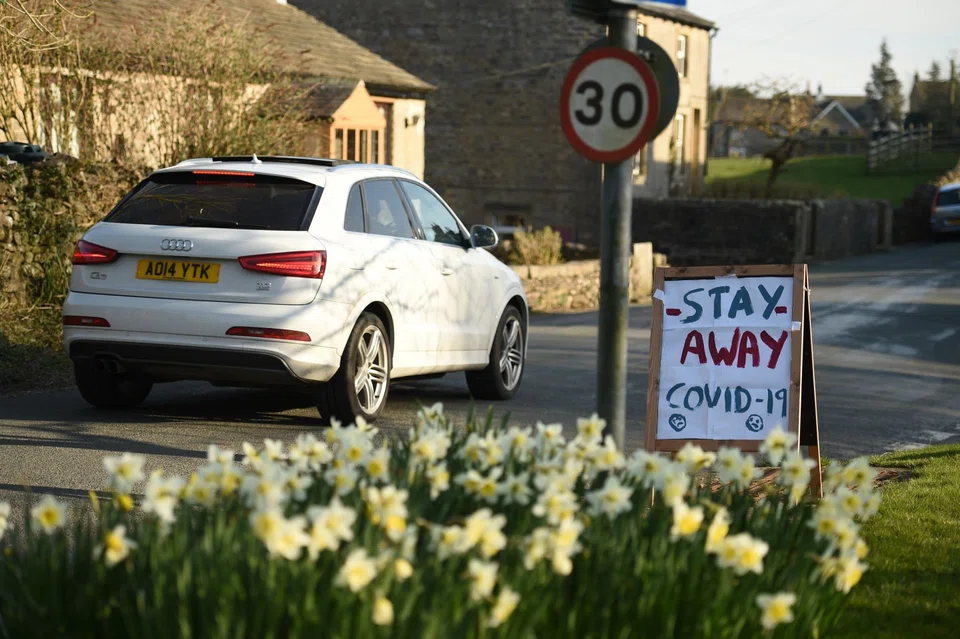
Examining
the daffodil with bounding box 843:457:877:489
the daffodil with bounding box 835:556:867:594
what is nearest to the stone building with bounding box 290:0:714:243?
the daffodil with bounding box 843:457:877:489

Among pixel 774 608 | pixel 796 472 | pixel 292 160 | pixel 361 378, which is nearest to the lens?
pixel 774 608

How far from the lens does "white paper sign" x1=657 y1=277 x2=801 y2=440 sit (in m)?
7.38

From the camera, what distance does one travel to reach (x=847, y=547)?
419cm

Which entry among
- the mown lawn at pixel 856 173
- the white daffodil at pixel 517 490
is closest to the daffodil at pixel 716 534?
the white daffodil at pixel 517 490

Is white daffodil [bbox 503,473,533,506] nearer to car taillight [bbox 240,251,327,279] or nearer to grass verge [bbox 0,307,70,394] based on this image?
car taillight [bbox 240,251,327,279]

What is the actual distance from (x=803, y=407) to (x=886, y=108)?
17361cm

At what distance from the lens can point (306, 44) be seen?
26.8 metres

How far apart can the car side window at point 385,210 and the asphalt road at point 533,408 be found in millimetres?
1400

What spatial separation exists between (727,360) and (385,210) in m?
3.35

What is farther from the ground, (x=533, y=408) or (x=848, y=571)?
(x=848, y=571)

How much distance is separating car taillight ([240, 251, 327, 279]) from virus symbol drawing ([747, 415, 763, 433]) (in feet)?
9.72

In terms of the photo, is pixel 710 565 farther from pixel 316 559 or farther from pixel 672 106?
pixel 672 106

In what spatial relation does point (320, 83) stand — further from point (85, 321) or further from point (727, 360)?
point (727, 360)

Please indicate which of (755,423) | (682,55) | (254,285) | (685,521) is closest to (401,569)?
(685,521)
